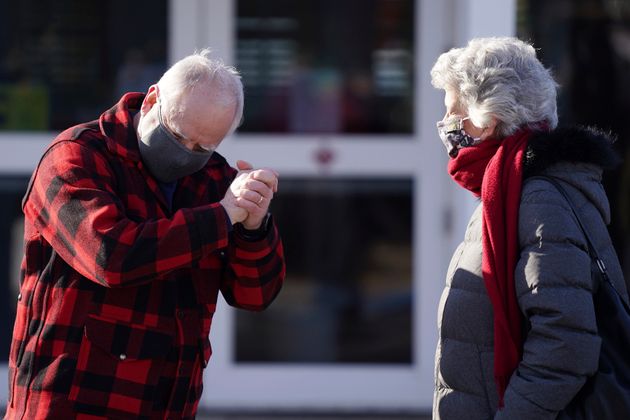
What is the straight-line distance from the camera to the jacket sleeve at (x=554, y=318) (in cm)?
243

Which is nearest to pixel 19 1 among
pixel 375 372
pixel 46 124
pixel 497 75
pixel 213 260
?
pixel 46 124

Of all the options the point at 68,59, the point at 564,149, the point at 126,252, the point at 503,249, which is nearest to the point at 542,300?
the point at 503,249

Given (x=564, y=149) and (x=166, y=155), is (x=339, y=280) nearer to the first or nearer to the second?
(x=166, y=155)

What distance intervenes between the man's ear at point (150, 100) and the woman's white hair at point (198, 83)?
0.03 metres

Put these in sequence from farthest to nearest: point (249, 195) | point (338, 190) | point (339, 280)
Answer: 1. point (339, 280)
2. point (338, 190)
3. point (249, 195)

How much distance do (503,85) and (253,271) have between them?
0.80 metres

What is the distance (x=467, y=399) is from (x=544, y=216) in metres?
0.49

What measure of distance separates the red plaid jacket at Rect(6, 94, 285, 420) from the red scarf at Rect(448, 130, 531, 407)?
0.63 m

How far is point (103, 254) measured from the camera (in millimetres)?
2508

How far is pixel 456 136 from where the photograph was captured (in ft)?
8.89

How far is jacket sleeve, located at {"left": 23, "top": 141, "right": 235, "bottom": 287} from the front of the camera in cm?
252

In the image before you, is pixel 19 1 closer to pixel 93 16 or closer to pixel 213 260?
pixel 93 16

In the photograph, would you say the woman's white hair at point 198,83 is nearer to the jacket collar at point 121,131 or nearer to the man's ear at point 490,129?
the jacket collar at point 121,131

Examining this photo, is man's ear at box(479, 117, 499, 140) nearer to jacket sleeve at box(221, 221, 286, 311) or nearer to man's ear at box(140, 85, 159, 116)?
jacket sleeve at box(221, 221, 286, 311)
